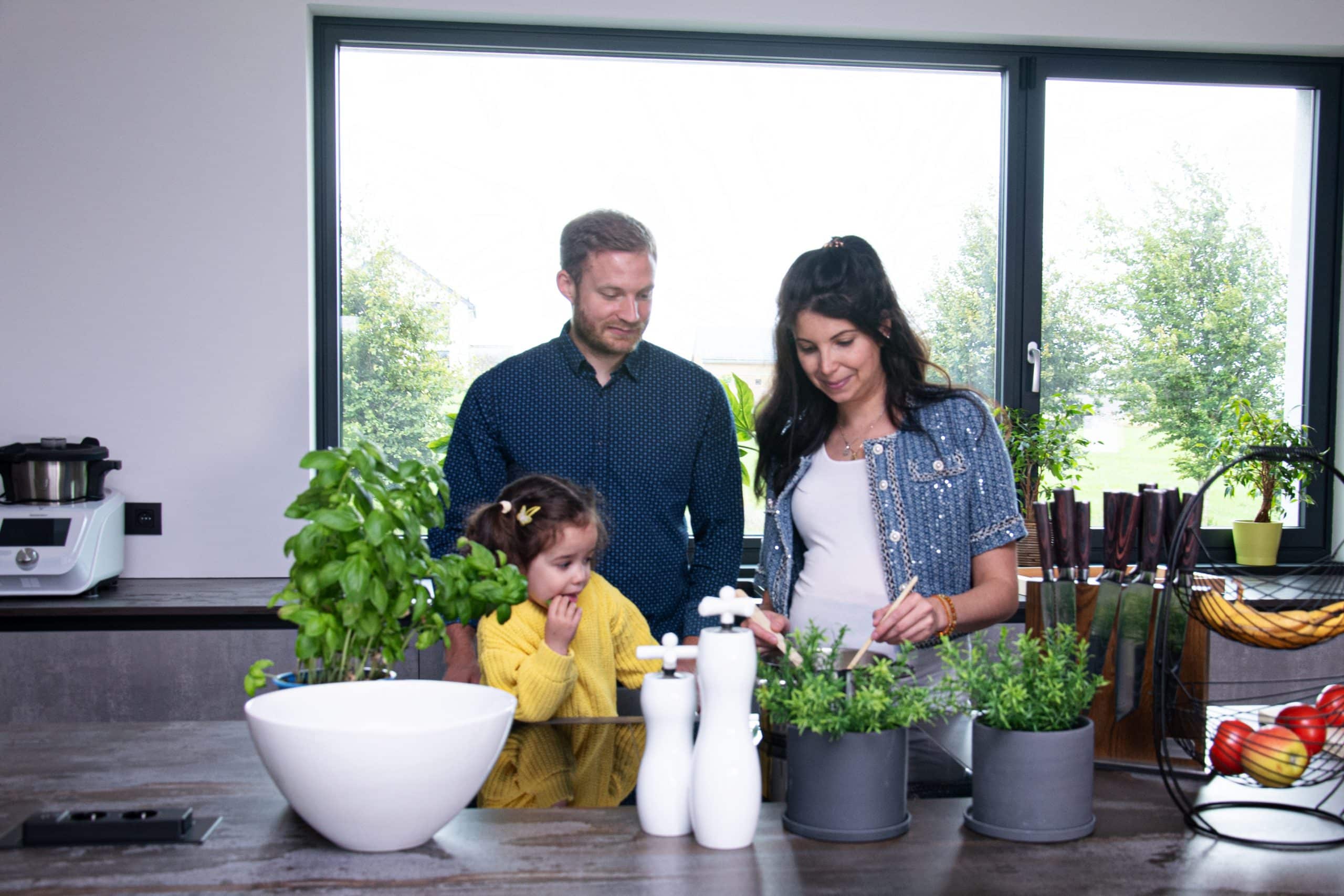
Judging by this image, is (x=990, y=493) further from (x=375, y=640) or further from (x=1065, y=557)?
(x=375, y=640)

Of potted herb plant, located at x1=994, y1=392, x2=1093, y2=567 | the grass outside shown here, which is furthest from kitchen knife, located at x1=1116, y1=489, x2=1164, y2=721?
the grass outside

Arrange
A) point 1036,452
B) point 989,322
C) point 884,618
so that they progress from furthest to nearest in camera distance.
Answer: point 989,322 < point 1036,452 < point 884,618

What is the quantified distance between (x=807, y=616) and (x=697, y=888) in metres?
0.99

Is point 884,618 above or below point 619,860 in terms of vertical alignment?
above

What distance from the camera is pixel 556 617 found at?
160 centimetres

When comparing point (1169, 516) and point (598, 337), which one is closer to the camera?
point (1169, 516)

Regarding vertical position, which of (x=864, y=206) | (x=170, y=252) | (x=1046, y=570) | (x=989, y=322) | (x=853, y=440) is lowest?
(x=1046, y=570)

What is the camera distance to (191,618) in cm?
264

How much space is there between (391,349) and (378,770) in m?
2.44

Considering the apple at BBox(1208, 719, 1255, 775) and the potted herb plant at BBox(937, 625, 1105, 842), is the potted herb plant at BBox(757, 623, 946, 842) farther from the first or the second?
the apple at BBox(1208, 719, 1255, 775)

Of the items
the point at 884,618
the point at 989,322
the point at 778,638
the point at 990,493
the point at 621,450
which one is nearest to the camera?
the point at 884,618

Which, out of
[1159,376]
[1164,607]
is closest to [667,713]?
[1164,607]

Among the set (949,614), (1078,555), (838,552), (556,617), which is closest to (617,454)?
(838,552)

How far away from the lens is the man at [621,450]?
222 cm
